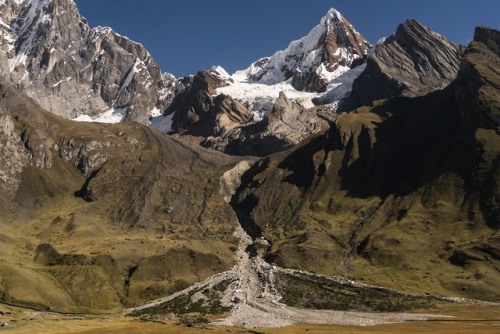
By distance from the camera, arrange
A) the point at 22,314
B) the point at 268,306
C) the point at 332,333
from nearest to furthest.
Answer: the point at 332,333
the point at 22,314
the point at 268,306

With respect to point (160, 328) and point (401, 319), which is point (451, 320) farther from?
point (160, 328)

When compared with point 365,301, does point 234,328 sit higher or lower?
lower

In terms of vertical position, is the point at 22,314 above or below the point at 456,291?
below

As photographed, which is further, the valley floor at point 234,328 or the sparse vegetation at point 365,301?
the sparse vegetation at point 365,301

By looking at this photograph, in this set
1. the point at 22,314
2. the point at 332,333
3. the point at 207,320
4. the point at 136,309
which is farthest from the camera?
the point at 136,309

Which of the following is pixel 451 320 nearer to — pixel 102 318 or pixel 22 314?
pixel 102 318

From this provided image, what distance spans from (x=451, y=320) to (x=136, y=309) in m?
111

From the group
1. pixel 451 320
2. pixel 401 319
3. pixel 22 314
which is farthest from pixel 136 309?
pixel 451 320

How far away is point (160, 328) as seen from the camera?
134 metres

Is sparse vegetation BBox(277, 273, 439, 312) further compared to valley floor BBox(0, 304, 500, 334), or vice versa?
sparse vegetation BBox(277, 273, 439, 312)

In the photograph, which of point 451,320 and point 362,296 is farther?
point 362,296

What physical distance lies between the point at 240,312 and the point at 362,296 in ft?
157

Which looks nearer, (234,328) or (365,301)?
(234,328)

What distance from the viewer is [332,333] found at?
4862 inches
